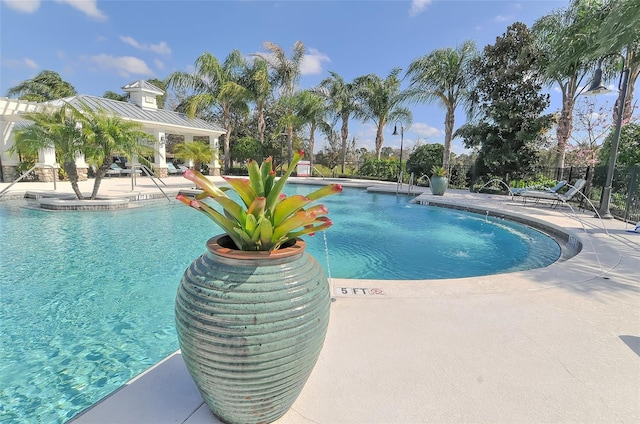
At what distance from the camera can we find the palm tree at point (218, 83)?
23766mm

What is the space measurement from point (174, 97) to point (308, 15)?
2560 cm

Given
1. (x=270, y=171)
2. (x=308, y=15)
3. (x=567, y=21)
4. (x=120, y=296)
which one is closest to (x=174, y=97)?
(x=308, y=15)

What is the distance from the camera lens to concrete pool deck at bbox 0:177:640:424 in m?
1.70

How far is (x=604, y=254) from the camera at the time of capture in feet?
16.5

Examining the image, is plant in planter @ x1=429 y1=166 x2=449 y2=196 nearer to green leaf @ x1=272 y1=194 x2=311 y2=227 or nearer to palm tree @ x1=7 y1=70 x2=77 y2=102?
green leaf @ x1=272 y1=194 x2=311 y2=227

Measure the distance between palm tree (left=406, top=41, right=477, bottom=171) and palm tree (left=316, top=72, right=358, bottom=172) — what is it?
25.0ft

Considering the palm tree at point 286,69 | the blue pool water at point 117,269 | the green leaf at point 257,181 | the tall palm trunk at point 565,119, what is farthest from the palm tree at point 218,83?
the green leaf at point 257,181

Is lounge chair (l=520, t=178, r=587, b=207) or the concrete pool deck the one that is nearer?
the concrete pool deck

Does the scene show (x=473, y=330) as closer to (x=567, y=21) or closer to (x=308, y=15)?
(x=308, y=15)

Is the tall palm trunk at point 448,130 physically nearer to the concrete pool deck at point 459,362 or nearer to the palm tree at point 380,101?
the palm tree at point 380,101

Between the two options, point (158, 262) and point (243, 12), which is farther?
point (243, 12)

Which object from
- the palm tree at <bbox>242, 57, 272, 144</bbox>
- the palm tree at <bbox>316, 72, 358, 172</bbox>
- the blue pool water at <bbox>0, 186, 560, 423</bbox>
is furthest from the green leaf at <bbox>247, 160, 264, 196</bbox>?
the palm tree at <bbox>242, 57, 272, 144</bbox>

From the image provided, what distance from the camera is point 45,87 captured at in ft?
94.2

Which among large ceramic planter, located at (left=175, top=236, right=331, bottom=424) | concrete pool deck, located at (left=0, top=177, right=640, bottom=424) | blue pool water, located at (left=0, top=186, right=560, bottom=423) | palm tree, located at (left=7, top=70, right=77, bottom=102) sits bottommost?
blue pool water, located at (left=0, top=186, right=560, bottom=423)
